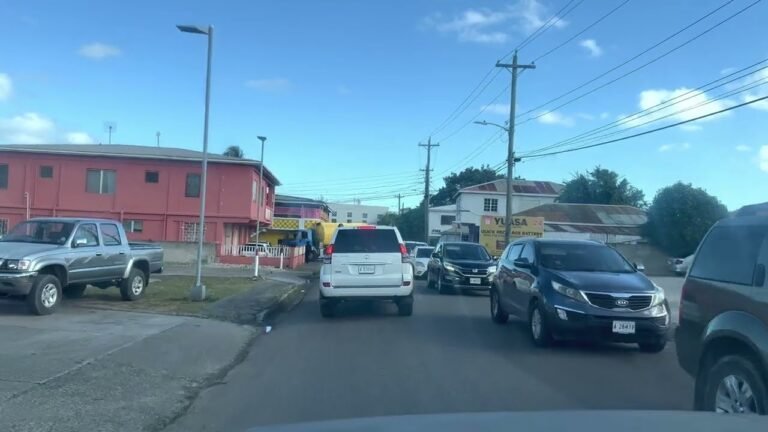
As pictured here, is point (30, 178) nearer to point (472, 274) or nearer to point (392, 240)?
point (472, 274)

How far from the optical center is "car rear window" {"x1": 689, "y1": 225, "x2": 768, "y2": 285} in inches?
237

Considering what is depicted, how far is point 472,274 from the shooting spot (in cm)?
2180

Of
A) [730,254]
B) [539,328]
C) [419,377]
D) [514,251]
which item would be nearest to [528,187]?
[514,251]

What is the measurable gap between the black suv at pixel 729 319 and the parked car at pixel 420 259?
22.4 m

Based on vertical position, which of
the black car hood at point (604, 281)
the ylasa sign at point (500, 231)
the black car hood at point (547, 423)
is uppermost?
the ylasa sign at point (500, 231)

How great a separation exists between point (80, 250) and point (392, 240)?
20.7ft

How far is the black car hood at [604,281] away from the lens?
1066 centimetres

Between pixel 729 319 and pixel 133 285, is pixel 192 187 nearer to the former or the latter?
pixel 133 285

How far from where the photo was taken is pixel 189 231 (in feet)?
133

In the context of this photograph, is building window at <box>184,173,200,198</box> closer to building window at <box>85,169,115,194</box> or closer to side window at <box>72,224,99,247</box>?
building window at <box>85,169,115,194</box>

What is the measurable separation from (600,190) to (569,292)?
249 ft

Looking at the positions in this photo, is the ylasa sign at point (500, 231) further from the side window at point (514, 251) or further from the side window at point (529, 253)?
the side window at point (529, 253)

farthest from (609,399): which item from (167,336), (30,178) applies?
(30,178)

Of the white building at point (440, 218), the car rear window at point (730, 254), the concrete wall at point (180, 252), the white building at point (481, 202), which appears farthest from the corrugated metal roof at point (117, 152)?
the white building at point (440, 218)
